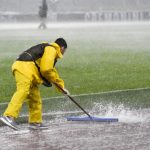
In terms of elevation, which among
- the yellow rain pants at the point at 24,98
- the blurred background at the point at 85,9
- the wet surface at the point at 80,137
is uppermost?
the blurred background at the point at 85,9

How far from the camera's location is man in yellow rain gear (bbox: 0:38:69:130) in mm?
9352

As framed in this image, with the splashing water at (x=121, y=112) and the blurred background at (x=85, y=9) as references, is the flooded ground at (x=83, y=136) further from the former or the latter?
the blurred background at (x=85, y=9)

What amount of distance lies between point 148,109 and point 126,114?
1.87ft

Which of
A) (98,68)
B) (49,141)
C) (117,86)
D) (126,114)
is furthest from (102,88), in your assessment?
(49,141)

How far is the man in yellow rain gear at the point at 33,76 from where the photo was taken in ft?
30.7

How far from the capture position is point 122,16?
6562cm

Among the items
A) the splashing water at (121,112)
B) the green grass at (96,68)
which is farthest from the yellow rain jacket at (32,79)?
the green grass at (96,68)

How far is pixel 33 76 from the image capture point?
9.54 meters

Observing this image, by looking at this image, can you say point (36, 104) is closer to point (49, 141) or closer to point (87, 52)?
point (49, 141)

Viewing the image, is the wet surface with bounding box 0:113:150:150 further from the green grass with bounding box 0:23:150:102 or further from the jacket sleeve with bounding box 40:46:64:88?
the green grass with bounding box 0:23:150:102

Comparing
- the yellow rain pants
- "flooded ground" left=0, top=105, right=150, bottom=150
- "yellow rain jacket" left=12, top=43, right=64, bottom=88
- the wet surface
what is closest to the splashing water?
"flooded ground" left=0, top=105, right=150, bottom=150

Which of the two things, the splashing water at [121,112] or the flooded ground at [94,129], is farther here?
the splashing water at [121,112]

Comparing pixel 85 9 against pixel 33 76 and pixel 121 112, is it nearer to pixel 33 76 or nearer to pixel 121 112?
pixel 121 112

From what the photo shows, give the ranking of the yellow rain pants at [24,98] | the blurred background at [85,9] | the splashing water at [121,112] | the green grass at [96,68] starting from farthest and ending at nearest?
the blurred background at [85,9] < the green grass at [96,68] < the splashing water at [121,112] < the yellow rain pants at [24,98]
